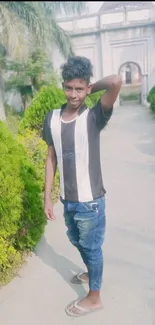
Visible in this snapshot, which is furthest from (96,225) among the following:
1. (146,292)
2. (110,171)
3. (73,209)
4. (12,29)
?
(12,29)

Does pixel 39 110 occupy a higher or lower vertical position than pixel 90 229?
higher

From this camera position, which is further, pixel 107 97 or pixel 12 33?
pixel 12 33

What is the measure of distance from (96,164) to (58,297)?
1.18 meters

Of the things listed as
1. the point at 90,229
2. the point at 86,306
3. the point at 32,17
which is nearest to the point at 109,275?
the point at 86,306

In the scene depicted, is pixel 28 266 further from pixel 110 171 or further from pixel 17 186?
pixel 110 171

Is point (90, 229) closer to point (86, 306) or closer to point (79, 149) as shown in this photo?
point (79, 149)

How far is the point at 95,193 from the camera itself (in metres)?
1.81

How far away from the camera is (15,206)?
237cm

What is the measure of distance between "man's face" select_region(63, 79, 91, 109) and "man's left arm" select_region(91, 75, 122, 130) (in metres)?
0.10

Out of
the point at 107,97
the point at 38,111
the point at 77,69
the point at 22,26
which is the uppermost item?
the point at 22,26

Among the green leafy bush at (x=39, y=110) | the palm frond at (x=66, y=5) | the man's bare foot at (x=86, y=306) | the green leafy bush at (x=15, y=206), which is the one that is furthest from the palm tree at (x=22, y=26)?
the man's bare foot at (x=86, y=306)

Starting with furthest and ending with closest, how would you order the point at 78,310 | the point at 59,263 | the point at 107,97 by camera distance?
the point at 59,263 → the point at 78,310 → the point at 107,97

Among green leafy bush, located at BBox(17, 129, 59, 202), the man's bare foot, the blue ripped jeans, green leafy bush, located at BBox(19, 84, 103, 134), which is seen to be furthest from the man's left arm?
green leafy bush, located at BBox(19, 84, 103, 134)

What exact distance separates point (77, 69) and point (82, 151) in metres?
0.49
